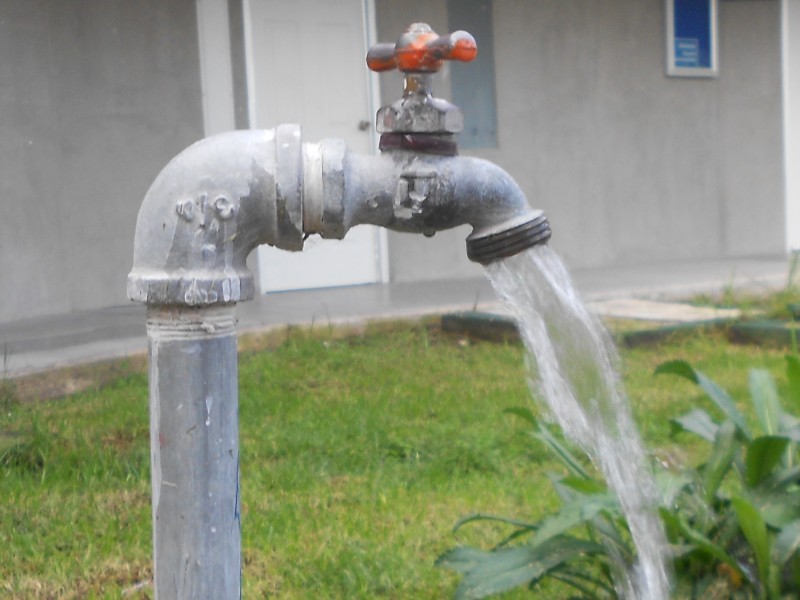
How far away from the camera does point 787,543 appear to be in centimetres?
248

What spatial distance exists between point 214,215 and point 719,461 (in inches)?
55.7

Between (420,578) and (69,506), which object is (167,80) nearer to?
(69,506)

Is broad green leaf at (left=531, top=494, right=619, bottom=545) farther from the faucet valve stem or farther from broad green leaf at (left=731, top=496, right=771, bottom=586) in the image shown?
the faucet valve stem

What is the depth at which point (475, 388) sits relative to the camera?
16.4ft

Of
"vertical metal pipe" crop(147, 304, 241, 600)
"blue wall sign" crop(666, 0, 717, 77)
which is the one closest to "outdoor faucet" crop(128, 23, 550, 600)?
"vertical metal pipe" crop(147, 304, 241, 600)

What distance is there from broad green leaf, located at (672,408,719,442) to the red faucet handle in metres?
1.30

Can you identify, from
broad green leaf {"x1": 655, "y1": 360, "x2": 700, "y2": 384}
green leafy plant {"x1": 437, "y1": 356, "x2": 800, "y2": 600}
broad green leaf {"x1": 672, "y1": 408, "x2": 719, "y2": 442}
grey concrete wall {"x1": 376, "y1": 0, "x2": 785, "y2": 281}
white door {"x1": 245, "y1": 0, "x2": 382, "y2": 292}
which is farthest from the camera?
grey concrete wall {"x1": 376, "y1": 0, "x2": 785, "y2": 281}

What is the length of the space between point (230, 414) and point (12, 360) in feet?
12.2

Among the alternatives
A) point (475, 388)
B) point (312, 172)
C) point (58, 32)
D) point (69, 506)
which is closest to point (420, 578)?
point (69, 506)

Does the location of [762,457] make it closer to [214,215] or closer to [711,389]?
[711,389]

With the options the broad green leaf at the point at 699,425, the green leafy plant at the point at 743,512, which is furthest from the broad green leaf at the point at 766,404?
the broad green leaf at the point at 699,425

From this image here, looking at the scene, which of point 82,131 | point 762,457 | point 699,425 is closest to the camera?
point 762,457

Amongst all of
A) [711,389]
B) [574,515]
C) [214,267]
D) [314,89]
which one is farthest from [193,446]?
[314,89]

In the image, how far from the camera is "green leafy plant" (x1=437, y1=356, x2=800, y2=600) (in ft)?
8.14
